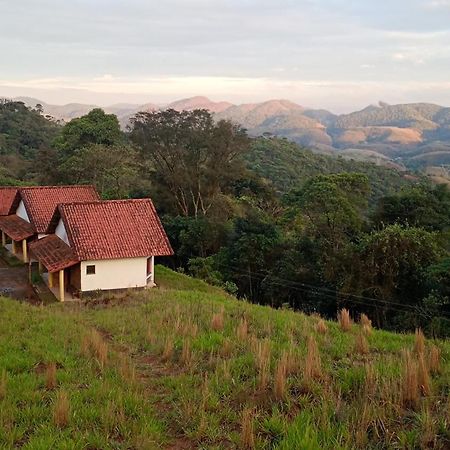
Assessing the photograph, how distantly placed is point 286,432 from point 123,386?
90.7 inches

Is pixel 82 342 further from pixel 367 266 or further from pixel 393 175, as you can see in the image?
pixel 393 175

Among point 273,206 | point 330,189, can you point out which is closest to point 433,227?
point 330,189

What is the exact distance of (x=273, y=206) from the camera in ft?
127

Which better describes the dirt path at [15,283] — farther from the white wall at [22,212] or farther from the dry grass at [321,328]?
the dry grass at [321,328]

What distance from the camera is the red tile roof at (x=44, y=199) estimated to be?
1005 inches

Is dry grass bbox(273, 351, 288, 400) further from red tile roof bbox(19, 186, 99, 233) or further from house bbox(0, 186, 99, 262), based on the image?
red tile roof bbox(19, 186, 99, 233)

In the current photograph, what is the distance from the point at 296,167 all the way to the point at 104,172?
33364 mm

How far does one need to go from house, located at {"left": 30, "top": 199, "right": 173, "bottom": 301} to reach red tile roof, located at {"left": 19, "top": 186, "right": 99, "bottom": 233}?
274 centimetres

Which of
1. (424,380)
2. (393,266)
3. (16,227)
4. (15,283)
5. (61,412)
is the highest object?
(424,380)

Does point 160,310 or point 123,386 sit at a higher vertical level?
point 123,386

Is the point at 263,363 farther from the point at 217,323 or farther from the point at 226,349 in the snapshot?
the point at 217,323

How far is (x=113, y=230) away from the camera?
2162 centimetres

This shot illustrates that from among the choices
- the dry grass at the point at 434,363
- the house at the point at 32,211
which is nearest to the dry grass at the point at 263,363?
the dry grass at the point at 434,363

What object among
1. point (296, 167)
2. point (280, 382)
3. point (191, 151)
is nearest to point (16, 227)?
point (191, 151)
